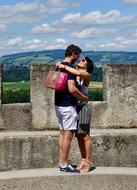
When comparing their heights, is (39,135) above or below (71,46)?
below

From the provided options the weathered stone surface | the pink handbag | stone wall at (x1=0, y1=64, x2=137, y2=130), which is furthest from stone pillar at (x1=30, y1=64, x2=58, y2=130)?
the pink handbag

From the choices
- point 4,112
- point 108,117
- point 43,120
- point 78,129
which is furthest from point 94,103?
point 78,129

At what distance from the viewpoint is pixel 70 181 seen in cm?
729

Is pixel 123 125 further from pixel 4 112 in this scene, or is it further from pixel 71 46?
pixel 71 46

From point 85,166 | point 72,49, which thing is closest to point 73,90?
point 72,49

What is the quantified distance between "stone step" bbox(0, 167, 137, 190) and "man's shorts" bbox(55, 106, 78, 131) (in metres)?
0.67

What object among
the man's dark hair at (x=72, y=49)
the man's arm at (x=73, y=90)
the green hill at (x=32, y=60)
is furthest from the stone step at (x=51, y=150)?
the green hill at (x=32, y=60)

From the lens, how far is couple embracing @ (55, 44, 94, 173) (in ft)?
23.7

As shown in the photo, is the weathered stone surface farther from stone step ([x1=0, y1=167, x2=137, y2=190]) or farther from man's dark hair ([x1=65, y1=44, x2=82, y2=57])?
man's dark hair ([x1=65, y1=44, x2=82, y2=57])

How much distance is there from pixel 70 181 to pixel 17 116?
8.97ft

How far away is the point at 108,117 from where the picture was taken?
9797 mm

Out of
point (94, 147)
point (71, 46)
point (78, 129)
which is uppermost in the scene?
point (71, 46)

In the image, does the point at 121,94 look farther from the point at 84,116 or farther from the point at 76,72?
the point at 76,72

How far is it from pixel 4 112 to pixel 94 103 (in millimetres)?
1677
